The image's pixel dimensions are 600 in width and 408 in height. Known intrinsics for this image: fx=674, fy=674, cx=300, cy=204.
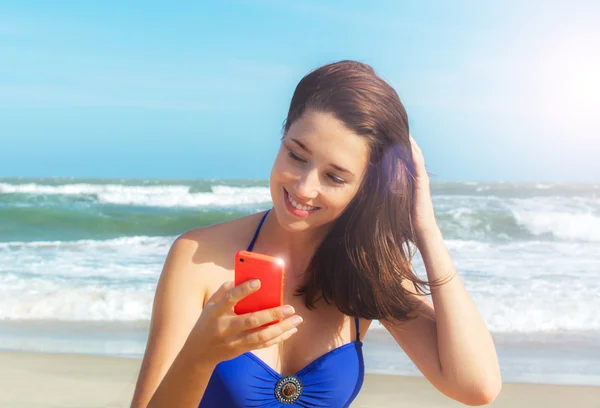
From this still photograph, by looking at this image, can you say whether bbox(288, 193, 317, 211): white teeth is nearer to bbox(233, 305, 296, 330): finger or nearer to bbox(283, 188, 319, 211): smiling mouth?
bbox(283, 188, 319, 211): smiling mouth

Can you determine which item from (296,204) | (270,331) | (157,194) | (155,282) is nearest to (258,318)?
(270,331)

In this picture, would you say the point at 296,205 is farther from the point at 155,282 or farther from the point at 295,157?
the point at 155,282

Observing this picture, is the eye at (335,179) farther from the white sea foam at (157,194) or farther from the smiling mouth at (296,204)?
the white sea foam at (157,194)

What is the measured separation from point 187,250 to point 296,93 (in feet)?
2.52

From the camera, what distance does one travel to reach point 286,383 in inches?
105

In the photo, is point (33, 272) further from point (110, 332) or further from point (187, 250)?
point (187, 250)

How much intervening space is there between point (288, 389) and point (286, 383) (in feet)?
0.08

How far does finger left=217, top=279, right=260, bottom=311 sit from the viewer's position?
176 centimetres

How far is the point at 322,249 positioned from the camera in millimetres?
2986

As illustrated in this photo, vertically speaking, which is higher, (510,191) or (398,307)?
(398,307)

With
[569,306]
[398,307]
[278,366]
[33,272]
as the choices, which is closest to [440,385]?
[398,307]

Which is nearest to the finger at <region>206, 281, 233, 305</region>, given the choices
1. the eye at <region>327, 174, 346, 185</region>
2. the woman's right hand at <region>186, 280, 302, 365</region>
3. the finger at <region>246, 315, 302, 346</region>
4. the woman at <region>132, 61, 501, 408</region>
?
the woman's right hand at <region>186, 280, 302, 365</region>

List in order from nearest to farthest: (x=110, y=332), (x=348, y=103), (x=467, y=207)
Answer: (x=348, y=103) → (x=110, y=332) → (x=467, y=207)

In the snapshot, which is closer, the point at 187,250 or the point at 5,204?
the point at 187,250
